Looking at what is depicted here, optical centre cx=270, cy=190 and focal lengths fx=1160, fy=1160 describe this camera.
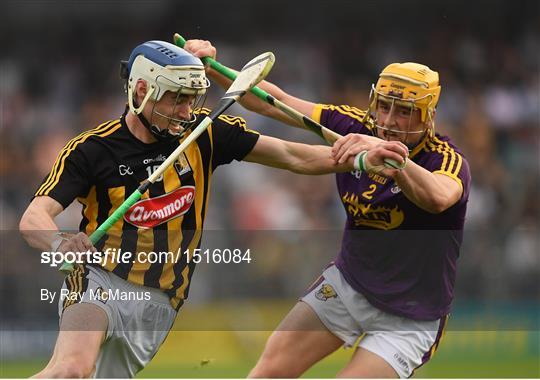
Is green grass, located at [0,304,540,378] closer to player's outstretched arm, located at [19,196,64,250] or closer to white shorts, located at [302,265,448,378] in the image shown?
white shorts, located at [302,265,448,378]

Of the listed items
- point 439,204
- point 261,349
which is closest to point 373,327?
point 439,204

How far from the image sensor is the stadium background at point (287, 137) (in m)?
9.23

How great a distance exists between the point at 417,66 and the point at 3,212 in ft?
19.5

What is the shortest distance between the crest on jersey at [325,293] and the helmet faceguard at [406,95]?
887mm

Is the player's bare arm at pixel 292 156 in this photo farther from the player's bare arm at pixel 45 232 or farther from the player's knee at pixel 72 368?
the player's knee at pixel 72 368

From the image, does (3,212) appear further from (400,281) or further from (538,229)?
(400,281)

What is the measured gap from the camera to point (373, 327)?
19.3ft

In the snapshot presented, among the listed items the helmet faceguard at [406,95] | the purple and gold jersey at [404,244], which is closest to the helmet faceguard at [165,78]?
the helmet faceguard at [406,95]

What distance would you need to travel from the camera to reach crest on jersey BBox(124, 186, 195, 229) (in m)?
5.41

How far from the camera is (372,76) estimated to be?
1314cm

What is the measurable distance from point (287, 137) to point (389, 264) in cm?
598

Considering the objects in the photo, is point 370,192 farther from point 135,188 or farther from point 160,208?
point 135,188

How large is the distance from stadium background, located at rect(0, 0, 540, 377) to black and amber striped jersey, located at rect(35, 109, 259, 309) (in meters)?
2.38

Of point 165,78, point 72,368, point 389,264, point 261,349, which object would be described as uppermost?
point 165,78
